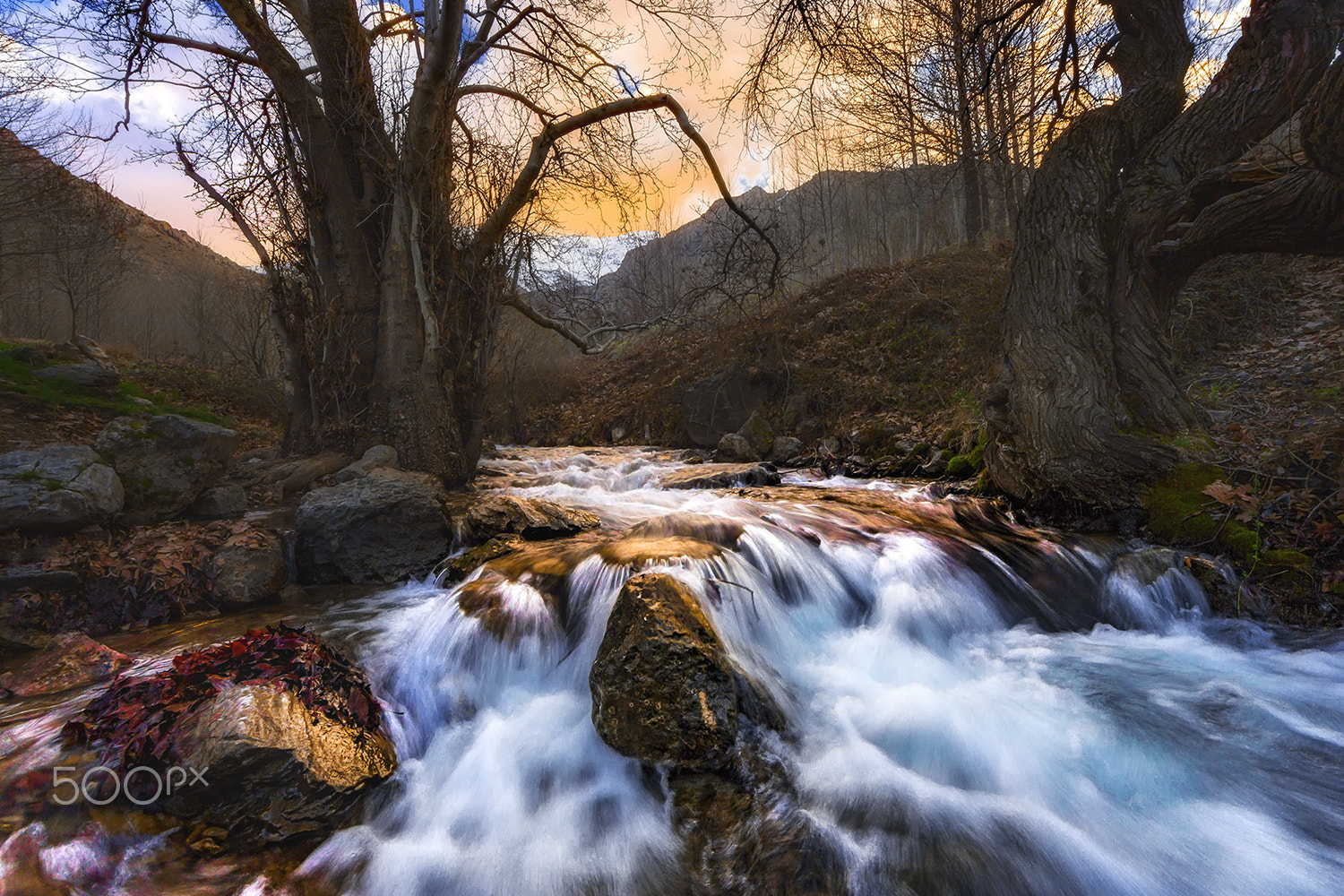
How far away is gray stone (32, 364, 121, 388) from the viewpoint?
24.1 ft

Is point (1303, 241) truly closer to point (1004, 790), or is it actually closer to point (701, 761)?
point (1004, 790)

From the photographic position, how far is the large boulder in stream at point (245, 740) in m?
2.41

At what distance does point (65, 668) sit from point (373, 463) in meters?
3.60

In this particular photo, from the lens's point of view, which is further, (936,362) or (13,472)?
(936,362)

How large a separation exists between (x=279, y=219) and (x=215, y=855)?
306 inches

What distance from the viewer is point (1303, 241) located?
16.7 ft

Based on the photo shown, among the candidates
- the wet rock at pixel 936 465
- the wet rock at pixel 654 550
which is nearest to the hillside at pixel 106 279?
the wet rock at pixel 654 550

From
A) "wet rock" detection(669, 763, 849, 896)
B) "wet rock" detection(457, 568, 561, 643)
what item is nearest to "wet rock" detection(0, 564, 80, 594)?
"wet rock" detection(457, 568, 561, 643)

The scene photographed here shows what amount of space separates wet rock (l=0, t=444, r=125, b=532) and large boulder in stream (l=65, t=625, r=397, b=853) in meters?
2.06

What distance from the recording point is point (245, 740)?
2496 mm

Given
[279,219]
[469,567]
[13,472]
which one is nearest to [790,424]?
[469,567]

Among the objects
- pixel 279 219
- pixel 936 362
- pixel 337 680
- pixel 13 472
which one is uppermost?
pixel 279 219

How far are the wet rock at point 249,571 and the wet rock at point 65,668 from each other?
2.72 feet

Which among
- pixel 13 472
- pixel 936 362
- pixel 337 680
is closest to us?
pixel 337 680
